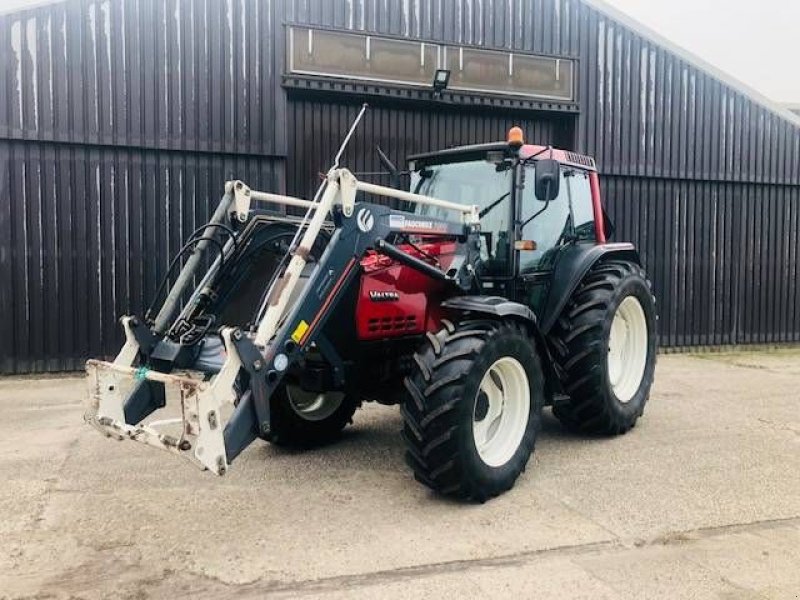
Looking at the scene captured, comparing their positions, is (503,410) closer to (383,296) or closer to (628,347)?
(383,296)

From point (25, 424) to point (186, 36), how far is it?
5270 mm

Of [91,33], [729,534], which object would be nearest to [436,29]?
[91,33]

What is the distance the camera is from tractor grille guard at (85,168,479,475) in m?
3.59

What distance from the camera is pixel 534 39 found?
35.4 ft

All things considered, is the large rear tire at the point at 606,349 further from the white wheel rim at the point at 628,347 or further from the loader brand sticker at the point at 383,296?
the loader brand sticker at the point at 383,296

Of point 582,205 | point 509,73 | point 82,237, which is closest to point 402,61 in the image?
point 509,73

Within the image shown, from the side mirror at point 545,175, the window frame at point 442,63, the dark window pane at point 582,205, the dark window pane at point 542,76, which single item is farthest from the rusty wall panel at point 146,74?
the side mirror at point 545,175

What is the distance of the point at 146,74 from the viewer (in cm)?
909

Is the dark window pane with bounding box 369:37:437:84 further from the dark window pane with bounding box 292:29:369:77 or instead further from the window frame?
the dark window pane with bounding box 292:29:369:77

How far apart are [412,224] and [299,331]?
1.23m

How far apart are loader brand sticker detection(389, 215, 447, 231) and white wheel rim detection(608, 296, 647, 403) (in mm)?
2329

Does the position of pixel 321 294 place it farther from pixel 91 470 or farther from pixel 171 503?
pixel 91 470

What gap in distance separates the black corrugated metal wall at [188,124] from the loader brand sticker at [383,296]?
5.38m

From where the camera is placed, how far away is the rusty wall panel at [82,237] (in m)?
8.80
